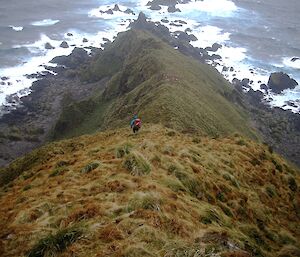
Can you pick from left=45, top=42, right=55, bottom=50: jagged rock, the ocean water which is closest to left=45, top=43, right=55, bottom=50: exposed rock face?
left=45, top=42, right=55, bottom=50: jagged rock

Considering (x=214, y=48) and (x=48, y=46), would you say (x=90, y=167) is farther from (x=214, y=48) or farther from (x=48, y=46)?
(x=214, y=48)

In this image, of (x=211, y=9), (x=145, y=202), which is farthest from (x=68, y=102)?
(x=211, y=9)

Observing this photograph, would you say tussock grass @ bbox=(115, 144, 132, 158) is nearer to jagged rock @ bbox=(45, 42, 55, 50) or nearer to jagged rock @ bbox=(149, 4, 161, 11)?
jagged rock @ bbox=(45, 42, 55, 50)

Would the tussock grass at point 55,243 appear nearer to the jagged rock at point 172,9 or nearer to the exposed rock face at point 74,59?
the exposed rock face at point 74,59

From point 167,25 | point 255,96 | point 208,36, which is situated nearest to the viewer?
point 255,96

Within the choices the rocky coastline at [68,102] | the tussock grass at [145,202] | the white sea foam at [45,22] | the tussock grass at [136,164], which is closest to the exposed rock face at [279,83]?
the rocky coastline at [68,102]

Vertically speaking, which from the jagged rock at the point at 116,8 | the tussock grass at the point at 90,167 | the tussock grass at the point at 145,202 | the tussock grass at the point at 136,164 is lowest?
the jagged rock at the point at 116,8
